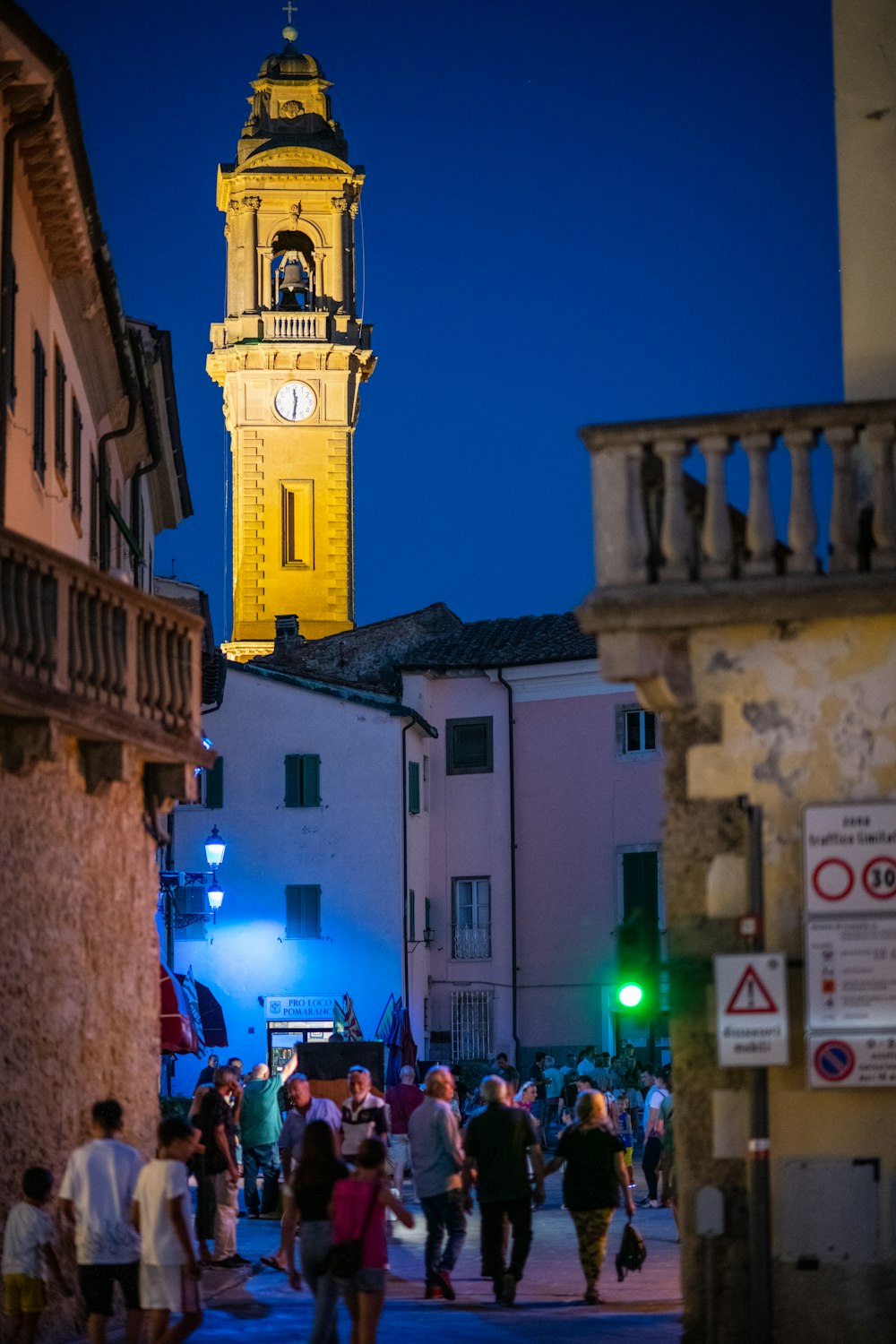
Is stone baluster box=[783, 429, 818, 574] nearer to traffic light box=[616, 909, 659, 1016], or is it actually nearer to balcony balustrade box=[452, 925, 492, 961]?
traffic light box=[616, 909, 659, 1016]

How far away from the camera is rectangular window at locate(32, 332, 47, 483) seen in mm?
19734

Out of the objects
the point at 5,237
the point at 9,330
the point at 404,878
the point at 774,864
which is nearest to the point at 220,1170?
the point at 9,330

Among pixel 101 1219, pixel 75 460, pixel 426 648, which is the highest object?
pixel 426 648

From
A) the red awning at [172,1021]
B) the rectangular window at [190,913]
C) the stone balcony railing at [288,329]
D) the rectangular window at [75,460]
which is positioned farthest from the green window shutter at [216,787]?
the stone balcony railing at [288,329]

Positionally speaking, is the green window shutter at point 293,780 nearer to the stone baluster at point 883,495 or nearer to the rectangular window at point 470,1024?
the rectangular window at point 470,1024

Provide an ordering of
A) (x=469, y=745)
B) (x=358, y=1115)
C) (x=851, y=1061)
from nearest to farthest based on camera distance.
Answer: (x=851, y=1061), (x=358, y=1115), (x=469, y=745)

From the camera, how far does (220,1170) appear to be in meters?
19.2

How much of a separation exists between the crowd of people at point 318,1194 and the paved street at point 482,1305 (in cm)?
32

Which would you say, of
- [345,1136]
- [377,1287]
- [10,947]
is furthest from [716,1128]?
[345,1136]

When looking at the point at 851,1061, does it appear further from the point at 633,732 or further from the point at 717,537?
the point at 633,732

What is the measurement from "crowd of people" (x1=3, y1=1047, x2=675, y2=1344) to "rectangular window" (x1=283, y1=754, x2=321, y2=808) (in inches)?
784

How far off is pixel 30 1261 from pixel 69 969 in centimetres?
315

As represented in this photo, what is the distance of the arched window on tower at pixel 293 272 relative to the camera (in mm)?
76625

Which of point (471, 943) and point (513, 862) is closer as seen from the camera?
point (471, 943)
